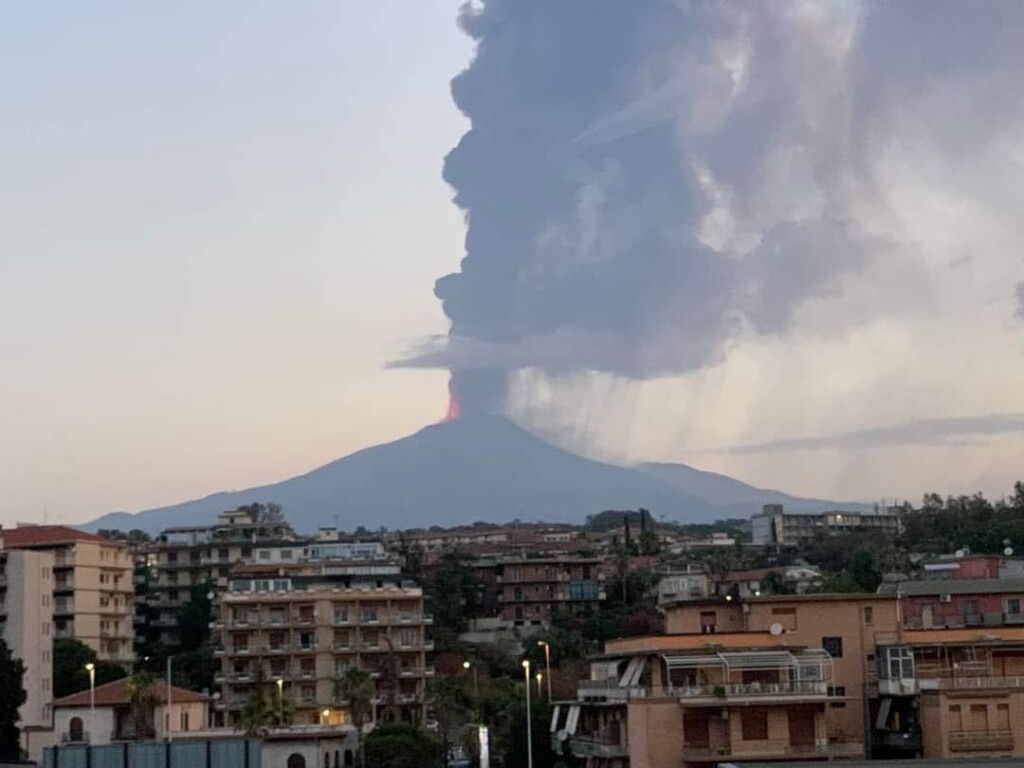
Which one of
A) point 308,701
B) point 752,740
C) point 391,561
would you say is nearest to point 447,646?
point 391,561

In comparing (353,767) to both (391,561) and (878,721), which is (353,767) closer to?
(878,721)

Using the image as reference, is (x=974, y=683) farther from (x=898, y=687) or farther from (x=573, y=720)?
(x=573, y=720)

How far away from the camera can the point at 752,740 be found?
40.2m

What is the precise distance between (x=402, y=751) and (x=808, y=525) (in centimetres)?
10995

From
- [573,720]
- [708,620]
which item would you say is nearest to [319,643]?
[573,720]

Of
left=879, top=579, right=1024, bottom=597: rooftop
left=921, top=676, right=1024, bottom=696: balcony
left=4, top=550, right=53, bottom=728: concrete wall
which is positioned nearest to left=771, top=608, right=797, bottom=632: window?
left=921, top=676, right=1024, bottom=696: balcony

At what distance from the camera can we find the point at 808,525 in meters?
163

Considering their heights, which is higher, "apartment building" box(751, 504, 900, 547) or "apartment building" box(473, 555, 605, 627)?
"apartment building" box(751, 504, 900, 547)

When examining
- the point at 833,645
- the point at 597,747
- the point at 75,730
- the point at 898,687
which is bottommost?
the point at 597,747

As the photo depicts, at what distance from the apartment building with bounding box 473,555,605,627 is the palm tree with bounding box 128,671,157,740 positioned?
41135 mm

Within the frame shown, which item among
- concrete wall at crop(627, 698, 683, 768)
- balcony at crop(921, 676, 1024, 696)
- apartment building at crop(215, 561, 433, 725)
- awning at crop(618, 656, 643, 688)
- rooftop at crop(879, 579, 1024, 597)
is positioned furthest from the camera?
apartment building at crop(215, 561, 433, 725)

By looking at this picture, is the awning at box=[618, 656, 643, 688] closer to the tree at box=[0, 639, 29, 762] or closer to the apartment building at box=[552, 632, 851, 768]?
the apartment building at box=[552, 632, 851, 768]

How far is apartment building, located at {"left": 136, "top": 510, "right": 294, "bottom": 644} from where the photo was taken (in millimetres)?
98375

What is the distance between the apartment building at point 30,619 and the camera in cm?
7269
